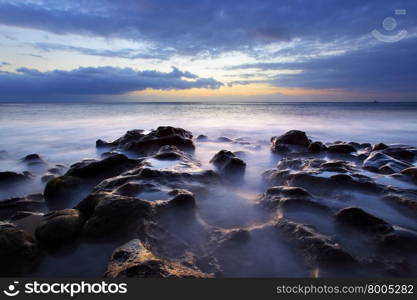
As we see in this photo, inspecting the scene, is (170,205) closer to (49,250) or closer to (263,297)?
(49,250)

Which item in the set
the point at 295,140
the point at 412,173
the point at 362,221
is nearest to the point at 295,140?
the point at 295,140

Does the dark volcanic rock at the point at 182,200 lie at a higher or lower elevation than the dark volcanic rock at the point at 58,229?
higher

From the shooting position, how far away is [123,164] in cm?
534

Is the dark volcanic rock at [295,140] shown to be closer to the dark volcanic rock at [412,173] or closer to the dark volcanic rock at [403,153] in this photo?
the dark volcanic rock at [403,153]

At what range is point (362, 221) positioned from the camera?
2811 millimetres

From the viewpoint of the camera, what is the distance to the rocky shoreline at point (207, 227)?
7.47ft

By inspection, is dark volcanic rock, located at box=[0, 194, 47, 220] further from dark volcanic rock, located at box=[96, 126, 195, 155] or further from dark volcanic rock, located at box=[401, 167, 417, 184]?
dark volcanic rock, located at box=[401, 167, 417, 184]

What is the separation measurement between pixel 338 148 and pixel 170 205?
5.48 metres

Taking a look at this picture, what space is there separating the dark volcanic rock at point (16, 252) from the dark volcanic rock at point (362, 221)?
3344mm

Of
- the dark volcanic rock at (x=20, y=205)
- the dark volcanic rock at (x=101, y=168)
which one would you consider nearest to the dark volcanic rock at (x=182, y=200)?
the dark volcanic rock at (x=20, y=205)

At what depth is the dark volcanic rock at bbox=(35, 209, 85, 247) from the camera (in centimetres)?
263

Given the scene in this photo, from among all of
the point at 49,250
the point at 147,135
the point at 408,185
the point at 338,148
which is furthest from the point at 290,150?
the point at 49,250

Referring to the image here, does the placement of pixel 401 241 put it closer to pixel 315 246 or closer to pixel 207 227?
pixel 315 246

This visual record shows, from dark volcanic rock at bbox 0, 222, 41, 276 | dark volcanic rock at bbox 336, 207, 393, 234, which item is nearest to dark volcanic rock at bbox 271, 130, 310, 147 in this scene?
dark volcanic rock at bbox 336, 207, 393, 234
